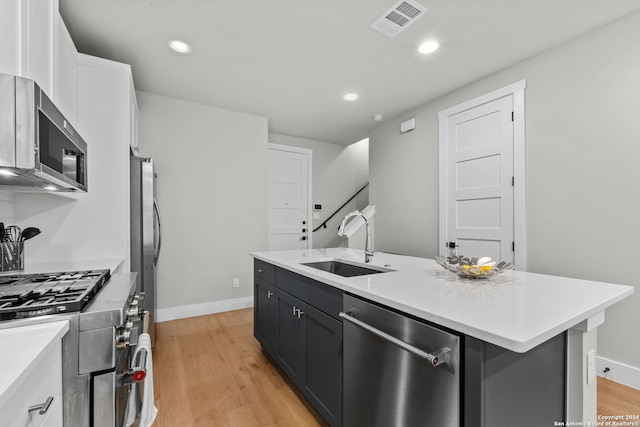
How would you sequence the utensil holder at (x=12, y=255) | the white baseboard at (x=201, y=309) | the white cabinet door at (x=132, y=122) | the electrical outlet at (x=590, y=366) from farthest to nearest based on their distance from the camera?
the white baseboard at (x=201, y=309) → the white cabinet door at (x=132, y=122) → the utensil holder at (x=12, y=255) → the electrical outlet at (x=590, y=366)

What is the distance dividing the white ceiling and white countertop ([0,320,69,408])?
2.07m

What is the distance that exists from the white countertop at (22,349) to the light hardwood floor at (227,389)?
124cm

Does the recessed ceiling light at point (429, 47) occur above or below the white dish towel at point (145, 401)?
above

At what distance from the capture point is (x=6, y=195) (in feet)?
5.90

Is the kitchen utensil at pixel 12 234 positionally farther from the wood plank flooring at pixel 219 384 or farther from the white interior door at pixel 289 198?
the white interior door at pixel 289 198

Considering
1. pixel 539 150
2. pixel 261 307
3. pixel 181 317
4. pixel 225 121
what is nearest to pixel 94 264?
pixel 261 307

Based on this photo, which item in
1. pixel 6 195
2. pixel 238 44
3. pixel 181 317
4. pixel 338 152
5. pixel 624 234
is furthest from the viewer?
pixel 338 152

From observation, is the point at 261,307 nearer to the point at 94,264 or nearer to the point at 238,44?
the point at 94,264

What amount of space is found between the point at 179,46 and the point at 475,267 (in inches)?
108

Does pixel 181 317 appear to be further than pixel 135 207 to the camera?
Yes

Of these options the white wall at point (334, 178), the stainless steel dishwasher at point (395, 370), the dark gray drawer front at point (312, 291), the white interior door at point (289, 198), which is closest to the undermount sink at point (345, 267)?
the dark gray drawer front at point (312, 291)

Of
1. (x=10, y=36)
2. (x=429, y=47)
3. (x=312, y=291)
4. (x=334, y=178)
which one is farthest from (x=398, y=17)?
(x=334, y=178)

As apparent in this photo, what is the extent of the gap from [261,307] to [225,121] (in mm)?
2497

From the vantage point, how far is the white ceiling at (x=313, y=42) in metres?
2.01
